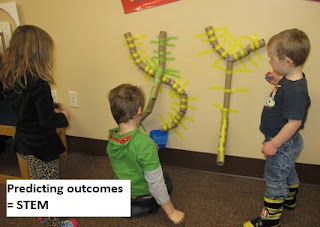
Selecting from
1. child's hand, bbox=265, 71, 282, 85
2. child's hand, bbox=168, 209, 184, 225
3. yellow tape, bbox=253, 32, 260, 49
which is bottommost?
child's hand, bbox=168, 209, 184, 225

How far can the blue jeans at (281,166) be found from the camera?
1264 mm

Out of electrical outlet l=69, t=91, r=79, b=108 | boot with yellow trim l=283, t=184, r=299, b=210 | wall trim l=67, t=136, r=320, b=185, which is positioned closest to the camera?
boot with yellow trim l=283, t=184, r=299, b=210

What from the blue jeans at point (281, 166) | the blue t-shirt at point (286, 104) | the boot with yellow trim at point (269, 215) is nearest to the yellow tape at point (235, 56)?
the blue t-shirt at point (286, 104)

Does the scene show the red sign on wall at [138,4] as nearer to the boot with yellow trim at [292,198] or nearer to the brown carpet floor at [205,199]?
the brown carpet floor at [205,199]

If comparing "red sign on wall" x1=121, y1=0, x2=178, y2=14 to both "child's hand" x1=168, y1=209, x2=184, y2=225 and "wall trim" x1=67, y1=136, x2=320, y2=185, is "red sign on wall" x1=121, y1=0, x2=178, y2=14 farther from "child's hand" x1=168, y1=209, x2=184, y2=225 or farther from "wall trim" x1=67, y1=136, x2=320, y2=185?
"child's hand" x1=168, y1=209, x2=184, y2=225

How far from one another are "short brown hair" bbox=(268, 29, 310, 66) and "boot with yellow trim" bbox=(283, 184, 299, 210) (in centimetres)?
67

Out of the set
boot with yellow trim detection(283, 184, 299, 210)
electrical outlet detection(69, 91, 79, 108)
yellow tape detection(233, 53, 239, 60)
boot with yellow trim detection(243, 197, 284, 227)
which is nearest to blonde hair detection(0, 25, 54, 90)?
electrical outlet detection(69, 91, 79, 108)

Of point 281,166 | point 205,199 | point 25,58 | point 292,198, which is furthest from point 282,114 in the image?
point 25,58

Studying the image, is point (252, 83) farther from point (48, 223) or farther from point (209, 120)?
point (48, 223)

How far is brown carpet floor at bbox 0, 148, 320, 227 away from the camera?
146cm

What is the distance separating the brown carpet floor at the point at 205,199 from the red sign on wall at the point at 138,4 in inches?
39.5

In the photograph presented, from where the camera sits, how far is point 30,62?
1174mm

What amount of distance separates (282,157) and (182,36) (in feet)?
2.61

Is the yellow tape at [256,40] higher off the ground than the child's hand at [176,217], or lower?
higher
